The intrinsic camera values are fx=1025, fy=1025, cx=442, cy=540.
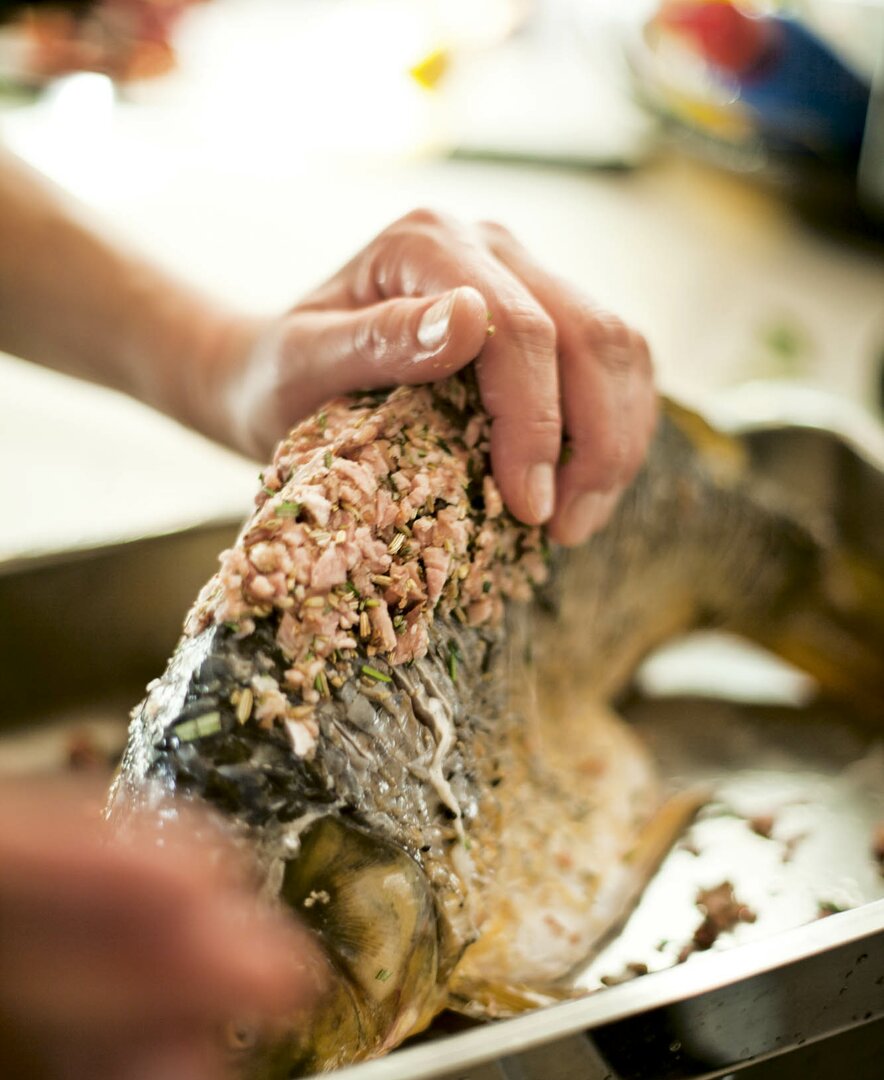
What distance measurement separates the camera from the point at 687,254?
2.82 meters

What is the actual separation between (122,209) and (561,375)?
6.92 feet

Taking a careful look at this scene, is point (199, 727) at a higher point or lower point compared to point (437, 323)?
lower

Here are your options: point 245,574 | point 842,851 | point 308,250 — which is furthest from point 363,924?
point 308,250

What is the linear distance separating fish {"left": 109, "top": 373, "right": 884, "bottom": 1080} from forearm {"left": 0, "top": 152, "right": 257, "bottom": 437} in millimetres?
379

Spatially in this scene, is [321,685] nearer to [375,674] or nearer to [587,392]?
[375,674]

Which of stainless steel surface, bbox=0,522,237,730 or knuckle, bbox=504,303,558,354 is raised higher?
knuckle, bbox=504,303,558,354

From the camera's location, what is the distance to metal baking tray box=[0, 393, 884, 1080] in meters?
0.63

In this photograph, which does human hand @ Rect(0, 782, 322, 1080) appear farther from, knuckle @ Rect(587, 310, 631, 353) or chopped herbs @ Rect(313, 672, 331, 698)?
knuckle @ Rect(587, 310, 631, 353)

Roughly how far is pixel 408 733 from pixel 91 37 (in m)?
2.97

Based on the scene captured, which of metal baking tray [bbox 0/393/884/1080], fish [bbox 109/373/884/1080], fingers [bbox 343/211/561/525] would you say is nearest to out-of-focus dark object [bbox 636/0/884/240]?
metal baking tray [bbox 0/393/884/1080]

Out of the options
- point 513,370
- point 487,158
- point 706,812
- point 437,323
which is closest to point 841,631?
point 706,812

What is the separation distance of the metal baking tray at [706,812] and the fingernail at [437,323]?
48 cm

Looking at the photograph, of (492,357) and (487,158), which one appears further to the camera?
(487,158)

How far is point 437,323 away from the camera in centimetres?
81
